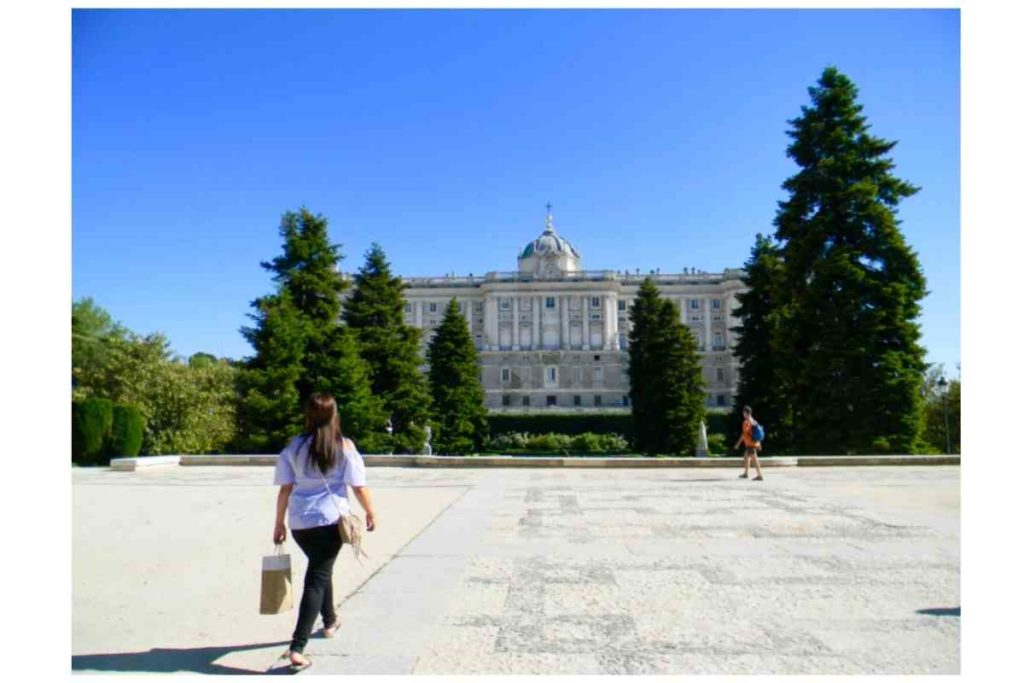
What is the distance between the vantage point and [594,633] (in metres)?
4.46

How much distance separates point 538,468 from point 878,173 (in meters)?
13.4

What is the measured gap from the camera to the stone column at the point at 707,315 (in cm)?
9262

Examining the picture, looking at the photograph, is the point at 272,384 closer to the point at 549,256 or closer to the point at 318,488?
the point at 318,488

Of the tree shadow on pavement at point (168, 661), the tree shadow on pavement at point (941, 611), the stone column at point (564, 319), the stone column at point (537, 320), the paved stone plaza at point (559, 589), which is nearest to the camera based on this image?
the tree shadow on pavement at point (168, 661)

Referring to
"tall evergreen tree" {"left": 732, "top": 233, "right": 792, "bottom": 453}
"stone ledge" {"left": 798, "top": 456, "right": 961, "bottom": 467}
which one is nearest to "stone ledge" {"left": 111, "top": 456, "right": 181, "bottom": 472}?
"stone ledge" {"left": 798, "top": 456, "right": 961, "bottom": 467}

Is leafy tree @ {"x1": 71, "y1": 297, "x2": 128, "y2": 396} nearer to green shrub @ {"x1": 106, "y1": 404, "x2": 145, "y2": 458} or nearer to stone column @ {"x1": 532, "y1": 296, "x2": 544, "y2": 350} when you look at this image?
green shrub @ {"x1": 106, "y1": 404, "x2": 145, "y2": 458}

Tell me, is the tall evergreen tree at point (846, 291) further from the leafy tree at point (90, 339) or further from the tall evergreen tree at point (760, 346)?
the leafy tree at point (90, 339)

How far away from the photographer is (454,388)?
4134 cm

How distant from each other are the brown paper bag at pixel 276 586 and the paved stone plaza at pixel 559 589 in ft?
0.91

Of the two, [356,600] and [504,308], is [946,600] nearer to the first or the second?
[356,600]

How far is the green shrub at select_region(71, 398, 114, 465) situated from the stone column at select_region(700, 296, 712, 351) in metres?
76.9

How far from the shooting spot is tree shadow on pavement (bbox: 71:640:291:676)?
4.03 meters

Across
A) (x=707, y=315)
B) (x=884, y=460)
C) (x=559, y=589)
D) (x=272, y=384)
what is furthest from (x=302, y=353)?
(x=707, y=315)

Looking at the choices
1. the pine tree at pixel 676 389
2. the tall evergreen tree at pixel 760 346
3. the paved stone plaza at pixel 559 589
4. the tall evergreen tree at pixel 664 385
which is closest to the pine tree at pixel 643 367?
the tall evergreen tree at pixel 664 385
